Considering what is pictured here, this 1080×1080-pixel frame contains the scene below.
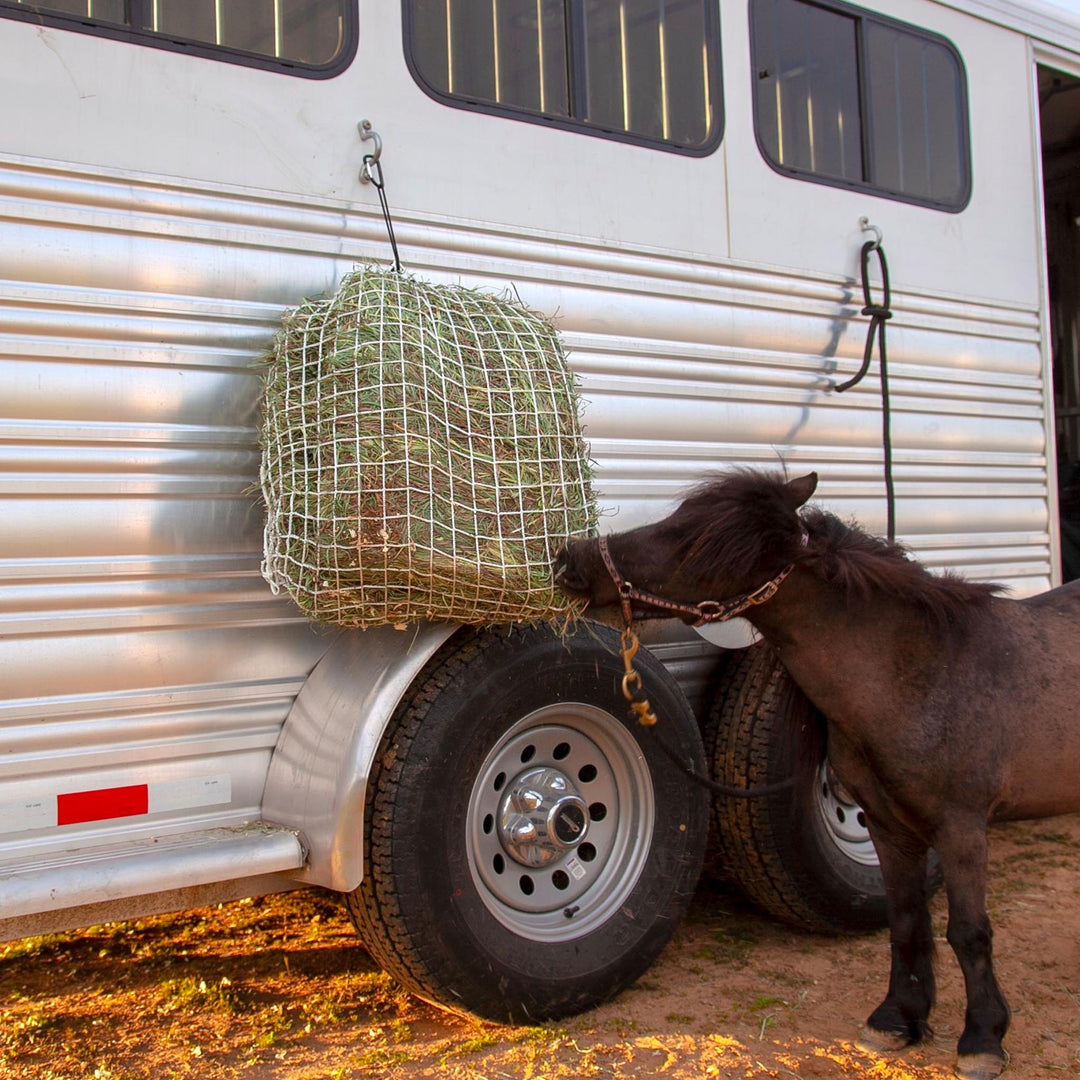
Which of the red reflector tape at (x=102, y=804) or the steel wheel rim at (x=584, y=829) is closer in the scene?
the red reflector tape at (x=102, y=804)

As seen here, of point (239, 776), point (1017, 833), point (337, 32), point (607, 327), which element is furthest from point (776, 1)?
point (1017, 833)

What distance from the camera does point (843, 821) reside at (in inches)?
156

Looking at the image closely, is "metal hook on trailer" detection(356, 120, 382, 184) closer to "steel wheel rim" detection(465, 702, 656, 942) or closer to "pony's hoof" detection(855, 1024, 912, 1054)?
"steel wheel rim" detection(465, 702, 656, 942)

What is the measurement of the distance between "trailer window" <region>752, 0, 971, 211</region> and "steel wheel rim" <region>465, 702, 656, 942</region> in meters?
2.21

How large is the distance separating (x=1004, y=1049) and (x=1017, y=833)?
2.64 metres

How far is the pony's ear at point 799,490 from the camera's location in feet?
9.02

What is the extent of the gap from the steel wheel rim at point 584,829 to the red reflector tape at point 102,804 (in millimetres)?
851

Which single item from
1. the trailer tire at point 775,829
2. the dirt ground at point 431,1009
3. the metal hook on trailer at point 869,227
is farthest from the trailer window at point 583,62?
the dirt ground at point 431,1009

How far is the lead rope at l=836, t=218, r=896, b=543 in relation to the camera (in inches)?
160

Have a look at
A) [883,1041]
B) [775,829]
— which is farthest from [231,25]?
[883,1041]

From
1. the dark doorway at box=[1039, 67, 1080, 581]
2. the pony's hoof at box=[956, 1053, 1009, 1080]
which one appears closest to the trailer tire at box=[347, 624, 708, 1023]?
the pony's hoof at box=[956, 1053, 1009, 1080]

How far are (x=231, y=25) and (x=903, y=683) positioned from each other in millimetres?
2456

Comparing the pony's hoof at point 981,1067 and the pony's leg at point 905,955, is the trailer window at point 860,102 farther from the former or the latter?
the pony's hoof at point 981,1067

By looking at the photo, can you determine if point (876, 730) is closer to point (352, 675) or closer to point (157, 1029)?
point (352, 675)
